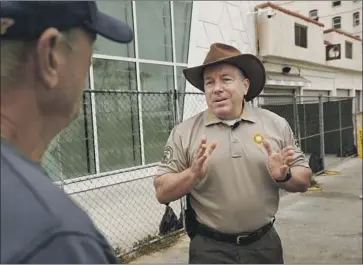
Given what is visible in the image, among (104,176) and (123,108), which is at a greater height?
(123,108)

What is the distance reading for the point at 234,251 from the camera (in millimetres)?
2018

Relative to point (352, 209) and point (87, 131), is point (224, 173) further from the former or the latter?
point (352, 209)

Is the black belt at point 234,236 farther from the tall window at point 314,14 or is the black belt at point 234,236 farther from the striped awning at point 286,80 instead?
the tall window at point 314,14

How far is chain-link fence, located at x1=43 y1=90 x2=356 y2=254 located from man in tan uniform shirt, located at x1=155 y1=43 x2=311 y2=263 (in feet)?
7.34

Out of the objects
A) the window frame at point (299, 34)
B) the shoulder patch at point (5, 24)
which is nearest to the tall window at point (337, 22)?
the window frame at point (299, 34)

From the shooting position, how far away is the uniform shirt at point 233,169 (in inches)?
79.3

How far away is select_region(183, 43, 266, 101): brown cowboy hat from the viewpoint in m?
2.12

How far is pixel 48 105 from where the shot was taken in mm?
841

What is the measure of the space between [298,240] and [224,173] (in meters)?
3.47

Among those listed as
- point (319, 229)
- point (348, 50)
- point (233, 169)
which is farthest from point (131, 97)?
point (348, 50)

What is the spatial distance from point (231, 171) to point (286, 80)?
943 centimetres

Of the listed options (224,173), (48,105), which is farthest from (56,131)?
(224,173)

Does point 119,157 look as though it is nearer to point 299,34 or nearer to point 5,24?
point 5,24

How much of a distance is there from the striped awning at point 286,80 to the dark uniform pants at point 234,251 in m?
7.95
